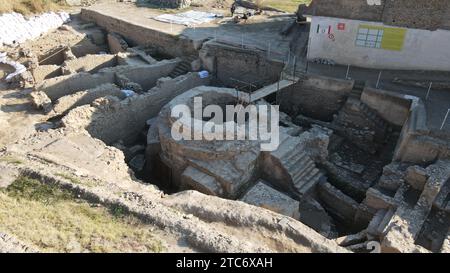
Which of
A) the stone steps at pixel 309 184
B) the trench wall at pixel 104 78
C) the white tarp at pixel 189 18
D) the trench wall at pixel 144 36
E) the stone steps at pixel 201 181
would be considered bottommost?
the stone steps at pixel 309 184

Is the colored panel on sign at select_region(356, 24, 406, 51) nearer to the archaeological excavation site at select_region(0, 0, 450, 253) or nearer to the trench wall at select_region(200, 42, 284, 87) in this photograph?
the archaeological excavation site at select_region(0, 0, 450, 253)

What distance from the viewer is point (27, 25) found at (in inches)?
755

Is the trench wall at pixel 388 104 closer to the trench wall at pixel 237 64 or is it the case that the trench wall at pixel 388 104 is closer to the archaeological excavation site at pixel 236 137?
the archaeological excavation site at pixel 236 137

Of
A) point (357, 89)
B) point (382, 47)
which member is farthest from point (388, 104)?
point (382, 47)

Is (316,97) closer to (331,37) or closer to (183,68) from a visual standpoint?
(331,37)

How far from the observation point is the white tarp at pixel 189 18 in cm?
1939

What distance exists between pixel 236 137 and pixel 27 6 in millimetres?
16539

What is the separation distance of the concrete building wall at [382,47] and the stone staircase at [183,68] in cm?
548

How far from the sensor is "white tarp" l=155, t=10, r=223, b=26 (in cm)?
1939

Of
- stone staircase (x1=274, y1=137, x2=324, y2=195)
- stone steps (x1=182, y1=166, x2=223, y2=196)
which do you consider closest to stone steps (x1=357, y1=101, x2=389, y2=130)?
stone staircase (x1=274, y1=137, x2=324, y2=195)

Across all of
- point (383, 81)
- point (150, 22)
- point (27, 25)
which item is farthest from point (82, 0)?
point (383, 81)

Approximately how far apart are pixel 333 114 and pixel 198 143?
6.45m

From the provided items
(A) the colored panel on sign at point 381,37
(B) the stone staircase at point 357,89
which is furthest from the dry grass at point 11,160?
(A) the colored panel on sign at point 381,37

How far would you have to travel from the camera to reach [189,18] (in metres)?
20.0
